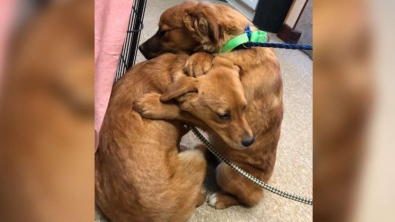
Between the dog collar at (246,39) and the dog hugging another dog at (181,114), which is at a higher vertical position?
the dog collar at (246,39)

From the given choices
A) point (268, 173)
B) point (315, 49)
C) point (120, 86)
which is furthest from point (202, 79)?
point (315, 49)

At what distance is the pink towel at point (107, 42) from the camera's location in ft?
2.65

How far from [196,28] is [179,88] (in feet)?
1.05

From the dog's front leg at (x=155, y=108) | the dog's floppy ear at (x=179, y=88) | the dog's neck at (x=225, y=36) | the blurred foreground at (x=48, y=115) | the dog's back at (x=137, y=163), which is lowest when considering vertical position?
the dog's back at (x=137, y=163)

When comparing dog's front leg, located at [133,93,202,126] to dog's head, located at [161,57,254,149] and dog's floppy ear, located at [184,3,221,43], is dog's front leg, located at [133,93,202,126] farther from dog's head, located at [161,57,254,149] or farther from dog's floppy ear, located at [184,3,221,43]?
dog's floppy ear, located at [184,3,221,43]

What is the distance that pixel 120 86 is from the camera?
4.08 feet

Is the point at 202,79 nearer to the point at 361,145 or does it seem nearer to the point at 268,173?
the point at 268,173

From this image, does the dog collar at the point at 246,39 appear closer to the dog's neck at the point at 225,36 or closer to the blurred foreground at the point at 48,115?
the dog's neck at the point at 225,36

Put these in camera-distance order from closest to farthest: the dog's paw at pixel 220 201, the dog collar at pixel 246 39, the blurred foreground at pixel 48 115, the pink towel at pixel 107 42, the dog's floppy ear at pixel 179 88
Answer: the blurred foreground at pixel 48 115, the pink towel at pixel 107 42, the dog's floppy ear at pixel 179 88, the dog collar at pixel 246 39, the dog's paw at pixel 220 201

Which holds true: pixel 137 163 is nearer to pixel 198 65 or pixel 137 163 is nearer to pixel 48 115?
pixel 198 65

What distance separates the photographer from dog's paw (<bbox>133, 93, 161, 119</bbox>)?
1163mm

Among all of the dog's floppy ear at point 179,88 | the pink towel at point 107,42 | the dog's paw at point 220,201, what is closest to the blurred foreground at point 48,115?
the pink towel at point 107,42

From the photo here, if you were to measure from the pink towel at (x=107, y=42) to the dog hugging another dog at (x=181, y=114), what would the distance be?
21cm

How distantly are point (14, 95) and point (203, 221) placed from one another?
4.30ft
